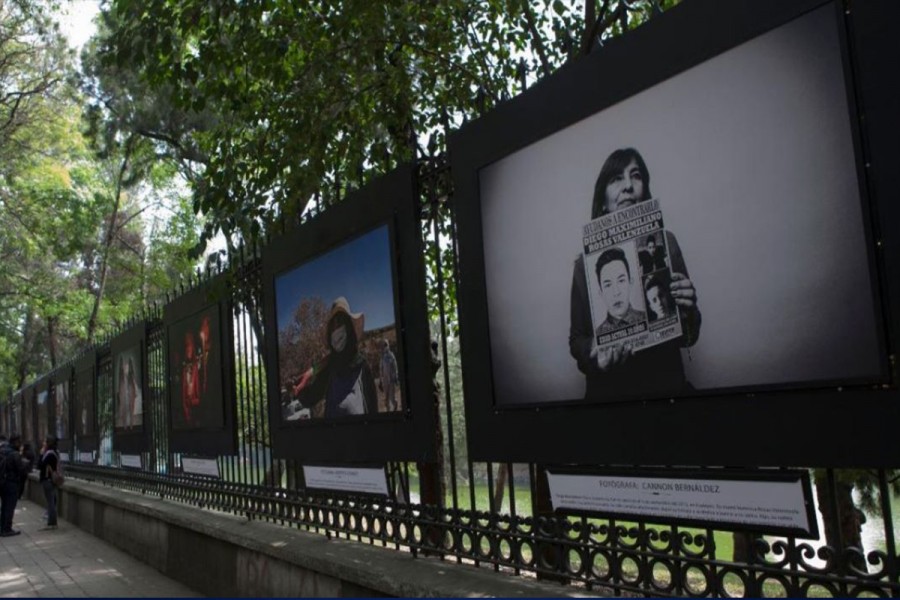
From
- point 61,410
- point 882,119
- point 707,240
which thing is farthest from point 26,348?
point 882,119

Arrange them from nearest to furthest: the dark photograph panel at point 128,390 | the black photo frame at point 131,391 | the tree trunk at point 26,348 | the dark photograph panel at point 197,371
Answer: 1. the dark photograph panel at point 197,371
2. the black photo frame at point 131,391
3. the dark photograph panel at point 128,390
4. the tree trunk at point 26,348

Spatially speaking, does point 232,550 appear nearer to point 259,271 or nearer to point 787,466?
point 259,271

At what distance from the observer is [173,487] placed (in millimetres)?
10656

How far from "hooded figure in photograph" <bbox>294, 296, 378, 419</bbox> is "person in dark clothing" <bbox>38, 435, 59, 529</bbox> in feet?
38.0

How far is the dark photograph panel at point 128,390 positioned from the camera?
12633 mm

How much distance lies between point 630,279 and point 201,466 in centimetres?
705

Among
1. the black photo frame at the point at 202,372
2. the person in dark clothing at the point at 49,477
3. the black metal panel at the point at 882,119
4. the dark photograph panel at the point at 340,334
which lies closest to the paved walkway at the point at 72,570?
the person in dark clothing at the point at 49,477

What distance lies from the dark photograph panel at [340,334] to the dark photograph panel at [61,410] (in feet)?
47.5

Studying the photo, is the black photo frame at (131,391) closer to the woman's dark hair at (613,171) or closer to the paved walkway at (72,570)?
the paved walkway at (72,570)

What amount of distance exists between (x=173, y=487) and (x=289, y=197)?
500cm

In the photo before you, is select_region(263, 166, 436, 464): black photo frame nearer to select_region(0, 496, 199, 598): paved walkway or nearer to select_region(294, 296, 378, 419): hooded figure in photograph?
select_region(294, 296, 378, 419): hooded figure in photograph

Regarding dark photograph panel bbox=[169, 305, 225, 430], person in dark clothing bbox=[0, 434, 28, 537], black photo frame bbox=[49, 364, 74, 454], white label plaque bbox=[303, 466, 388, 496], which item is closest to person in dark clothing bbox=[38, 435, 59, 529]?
person in dark clothing bbox=[0, 434, 28, 537]

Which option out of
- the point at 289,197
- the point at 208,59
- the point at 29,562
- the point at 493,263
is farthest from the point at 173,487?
the point at 493,263

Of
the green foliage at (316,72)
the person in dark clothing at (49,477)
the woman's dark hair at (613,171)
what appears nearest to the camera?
the woman's dark hair at (613,171)
